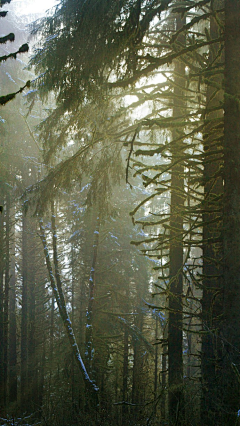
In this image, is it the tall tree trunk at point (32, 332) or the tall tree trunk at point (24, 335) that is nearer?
the tall tree trunk at point (24, 335)

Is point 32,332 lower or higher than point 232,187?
lower

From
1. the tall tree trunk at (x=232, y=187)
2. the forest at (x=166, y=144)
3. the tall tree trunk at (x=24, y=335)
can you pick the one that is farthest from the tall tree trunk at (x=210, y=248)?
the tall tree trunk at (x=24, y=335)

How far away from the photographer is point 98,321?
48.5ft

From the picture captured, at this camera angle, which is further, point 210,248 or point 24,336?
point 24,336

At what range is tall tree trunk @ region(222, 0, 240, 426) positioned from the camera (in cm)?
424

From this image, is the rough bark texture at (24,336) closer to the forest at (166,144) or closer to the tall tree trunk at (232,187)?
the forest at (166,144)

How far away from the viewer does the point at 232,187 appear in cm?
450

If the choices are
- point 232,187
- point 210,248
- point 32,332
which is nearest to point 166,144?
point 232,187

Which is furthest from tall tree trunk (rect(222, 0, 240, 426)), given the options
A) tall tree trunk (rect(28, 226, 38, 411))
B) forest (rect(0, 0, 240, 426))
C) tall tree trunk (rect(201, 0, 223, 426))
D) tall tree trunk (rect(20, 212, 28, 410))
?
tall tree trunk (rect(28, 226, 38, 411))

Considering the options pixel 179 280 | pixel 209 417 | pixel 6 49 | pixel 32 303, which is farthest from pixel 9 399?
pixel 6 49

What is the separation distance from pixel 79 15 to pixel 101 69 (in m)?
0.81

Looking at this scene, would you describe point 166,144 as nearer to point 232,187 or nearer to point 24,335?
point 232,187

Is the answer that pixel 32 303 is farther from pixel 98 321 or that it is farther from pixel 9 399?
pixel 98 321

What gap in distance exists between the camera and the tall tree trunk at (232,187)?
424 centimetres
